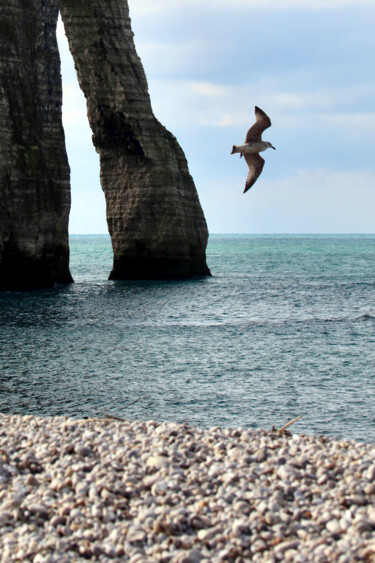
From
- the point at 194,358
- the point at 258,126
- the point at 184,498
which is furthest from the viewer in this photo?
the point at 194,358

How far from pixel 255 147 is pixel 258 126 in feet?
1.46

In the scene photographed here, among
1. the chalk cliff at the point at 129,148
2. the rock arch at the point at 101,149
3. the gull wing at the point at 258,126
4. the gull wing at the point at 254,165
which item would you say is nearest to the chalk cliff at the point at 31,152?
the rock arch at the point at 101,149

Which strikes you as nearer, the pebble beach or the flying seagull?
the pebble beach

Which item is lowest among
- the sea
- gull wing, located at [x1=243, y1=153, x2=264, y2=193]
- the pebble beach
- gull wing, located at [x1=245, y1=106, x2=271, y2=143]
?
the sea

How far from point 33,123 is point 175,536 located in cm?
4166

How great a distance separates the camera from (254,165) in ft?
60.1

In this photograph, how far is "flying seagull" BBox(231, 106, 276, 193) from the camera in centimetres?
1773

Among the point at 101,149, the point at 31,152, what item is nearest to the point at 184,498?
the point at 31,152

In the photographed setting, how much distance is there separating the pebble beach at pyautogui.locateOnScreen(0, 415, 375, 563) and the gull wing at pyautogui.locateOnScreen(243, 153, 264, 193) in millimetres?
8259

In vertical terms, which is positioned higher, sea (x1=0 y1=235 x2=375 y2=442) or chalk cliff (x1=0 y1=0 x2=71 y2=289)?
chalk cliff (x1=0 y1=0 x2=71 y2=289)

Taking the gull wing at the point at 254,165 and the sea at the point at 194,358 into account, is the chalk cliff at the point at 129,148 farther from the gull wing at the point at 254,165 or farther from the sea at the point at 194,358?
the gull wing at the point at 254,165

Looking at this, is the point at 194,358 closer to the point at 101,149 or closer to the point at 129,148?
the point at 129,148

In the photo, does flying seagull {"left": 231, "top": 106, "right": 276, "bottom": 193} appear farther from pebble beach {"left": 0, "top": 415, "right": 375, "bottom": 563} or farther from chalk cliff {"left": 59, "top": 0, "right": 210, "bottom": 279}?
chalk cliff {"left": 59, "top": 0, "right": 210, "bottom": 279}

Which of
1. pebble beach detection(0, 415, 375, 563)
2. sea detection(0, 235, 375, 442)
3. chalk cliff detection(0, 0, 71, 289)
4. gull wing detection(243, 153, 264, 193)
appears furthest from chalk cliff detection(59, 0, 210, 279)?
pebble beach detection(0, 415, 375, 563)
